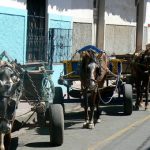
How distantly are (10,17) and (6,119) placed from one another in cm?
839

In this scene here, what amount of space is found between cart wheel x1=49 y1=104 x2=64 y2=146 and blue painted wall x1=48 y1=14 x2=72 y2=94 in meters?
7.90

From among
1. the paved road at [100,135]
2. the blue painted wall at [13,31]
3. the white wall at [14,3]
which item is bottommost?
the paved road at [100,135]

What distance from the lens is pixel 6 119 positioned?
6.78 m

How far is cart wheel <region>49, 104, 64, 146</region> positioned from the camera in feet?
28.6

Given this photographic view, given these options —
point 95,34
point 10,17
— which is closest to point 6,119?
point 10,17

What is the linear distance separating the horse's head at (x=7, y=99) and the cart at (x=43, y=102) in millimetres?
1536

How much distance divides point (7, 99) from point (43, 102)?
2.35m

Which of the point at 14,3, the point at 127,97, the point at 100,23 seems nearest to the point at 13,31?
the point at 14,3

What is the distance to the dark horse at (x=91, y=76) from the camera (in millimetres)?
10305

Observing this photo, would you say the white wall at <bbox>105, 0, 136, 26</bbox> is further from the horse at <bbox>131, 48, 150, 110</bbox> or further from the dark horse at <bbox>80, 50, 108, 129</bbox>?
the dark horse at <bbox>80, 50, 108, 129</bbox>

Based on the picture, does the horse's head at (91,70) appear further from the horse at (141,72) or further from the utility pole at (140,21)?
the utility pole at (140,21)

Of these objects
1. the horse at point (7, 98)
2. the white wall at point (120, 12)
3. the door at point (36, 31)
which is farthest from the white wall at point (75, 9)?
the horse at point (7, 98)

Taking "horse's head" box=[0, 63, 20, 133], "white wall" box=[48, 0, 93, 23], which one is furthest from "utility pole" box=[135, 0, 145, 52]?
"horse's head" box=[0, 63, 20, 133]

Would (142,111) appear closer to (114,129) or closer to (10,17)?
(114,129)
